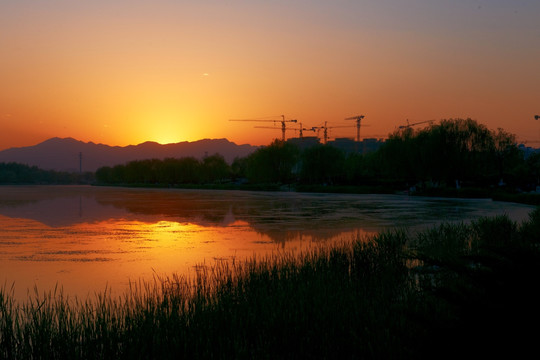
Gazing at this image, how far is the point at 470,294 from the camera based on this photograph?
5652 mm

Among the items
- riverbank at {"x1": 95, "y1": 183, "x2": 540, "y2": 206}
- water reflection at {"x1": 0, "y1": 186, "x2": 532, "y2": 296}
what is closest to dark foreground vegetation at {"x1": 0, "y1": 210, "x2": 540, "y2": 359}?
water reflection at {"x1": 0, "y1": 186, "x2": 532, "y2": 296}

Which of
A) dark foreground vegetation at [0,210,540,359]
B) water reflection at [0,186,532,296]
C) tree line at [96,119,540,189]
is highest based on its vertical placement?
tree line at [96,119,540,189]

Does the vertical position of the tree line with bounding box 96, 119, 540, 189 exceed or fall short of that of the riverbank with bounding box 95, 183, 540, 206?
it exceeds it

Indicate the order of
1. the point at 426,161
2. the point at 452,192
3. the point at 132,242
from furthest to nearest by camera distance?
the point at 426,161 → the point at 452,192 → the point at 132,242

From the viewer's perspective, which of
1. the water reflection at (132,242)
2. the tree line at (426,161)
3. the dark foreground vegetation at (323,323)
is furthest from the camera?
the tree line at (426,161)

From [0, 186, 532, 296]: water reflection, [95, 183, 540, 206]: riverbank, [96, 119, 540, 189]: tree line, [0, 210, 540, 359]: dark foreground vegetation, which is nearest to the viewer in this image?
[0, 210, 540, 359]: dark foreground vegetation

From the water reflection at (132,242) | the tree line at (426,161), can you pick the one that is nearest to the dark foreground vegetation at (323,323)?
the water reflection at (132,242)

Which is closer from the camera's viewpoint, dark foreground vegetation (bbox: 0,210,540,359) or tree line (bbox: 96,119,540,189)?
dark foreground vegetation (bbox: 0,210,540,359)

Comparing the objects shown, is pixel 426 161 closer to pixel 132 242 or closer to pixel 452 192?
pixel 452 192

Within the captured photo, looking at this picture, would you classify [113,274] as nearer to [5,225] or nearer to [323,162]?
[5,225]

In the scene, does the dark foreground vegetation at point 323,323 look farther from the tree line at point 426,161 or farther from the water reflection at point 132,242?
the tree line at point 426,161

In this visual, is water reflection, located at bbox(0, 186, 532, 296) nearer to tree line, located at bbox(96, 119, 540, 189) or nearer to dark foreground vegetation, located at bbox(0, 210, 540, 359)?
dark foreground vegetation, located at bbox(0, 210, 540, 359)

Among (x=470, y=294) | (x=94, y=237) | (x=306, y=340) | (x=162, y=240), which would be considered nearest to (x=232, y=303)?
(x=306, y=340)

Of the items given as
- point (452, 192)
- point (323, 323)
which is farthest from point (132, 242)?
point (452, 192)
